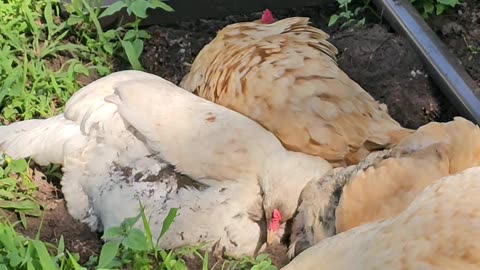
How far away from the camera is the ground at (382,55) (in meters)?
3.61

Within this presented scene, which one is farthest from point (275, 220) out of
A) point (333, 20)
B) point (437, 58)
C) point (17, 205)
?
point (333, 20)

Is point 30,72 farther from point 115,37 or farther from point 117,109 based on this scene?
point 117,109

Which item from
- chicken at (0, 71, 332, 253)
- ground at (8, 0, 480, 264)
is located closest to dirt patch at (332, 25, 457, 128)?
ground at (8, 0, 480, 264)

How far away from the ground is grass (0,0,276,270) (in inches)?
6.2

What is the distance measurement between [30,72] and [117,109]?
0.75 meters

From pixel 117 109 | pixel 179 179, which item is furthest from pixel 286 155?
pixel 117 109

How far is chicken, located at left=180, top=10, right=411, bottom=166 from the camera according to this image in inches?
120

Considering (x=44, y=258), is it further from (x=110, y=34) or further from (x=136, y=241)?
(x=110, y=34)

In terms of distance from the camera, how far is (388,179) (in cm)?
269

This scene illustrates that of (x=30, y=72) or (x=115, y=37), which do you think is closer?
(x=30, y=72)

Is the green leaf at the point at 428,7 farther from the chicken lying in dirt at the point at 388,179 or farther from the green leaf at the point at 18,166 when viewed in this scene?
the green leaf at the point at 18,166

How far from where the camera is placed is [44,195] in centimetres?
335

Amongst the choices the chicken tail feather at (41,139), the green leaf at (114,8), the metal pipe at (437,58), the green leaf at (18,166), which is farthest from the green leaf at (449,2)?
the green leaf at (18,166)

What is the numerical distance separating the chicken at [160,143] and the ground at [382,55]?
0.78 feet
